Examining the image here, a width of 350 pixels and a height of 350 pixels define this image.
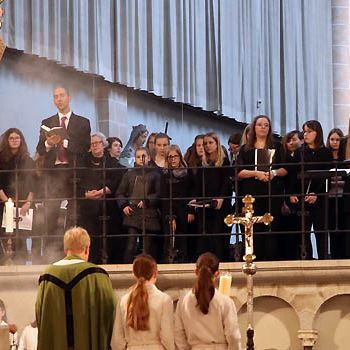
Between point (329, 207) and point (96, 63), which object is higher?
point (96, 63)

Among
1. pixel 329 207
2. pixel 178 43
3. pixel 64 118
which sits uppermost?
pixel 178 43

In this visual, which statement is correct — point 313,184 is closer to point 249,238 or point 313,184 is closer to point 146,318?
point 249,238

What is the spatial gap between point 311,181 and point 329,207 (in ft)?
1.06

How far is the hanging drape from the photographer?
63.6 ft

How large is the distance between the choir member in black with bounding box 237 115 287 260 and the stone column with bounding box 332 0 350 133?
446 inches

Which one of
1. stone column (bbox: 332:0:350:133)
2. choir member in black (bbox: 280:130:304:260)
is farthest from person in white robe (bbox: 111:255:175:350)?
stone column (bbox: 332:0:350:133)

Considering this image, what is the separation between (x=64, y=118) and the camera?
14906 millimetres

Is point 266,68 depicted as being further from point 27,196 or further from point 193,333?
point 193,333

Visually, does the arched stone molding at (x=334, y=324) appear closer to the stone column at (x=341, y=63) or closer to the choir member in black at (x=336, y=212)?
the choir member in black at (x=336, y=212)

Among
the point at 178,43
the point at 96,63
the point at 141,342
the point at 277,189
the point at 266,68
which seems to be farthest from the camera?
the point at 266,68

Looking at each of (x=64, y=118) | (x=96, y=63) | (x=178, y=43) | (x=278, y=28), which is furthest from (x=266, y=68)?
(x=64, y=118)

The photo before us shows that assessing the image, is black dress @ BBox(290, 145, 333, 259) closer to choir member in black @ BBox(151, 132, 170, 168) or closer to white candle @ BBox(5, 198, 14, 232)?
choir member in black @ BBox(151, 132, 170, 168)

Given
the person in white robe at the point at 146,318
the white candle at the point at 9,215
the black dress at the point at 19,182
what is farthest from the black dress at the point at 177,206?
the person in white robe at the point at 146,318

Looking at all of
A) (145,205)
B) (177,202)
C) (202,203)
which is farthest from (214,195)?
(145,205)
